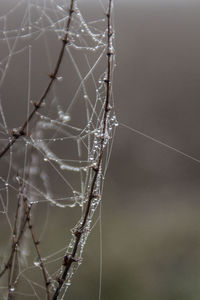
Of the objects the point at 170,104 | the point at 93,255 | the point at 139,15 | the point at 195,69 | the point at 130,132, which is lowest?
the point at 93,255

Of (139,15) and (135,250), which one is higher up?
(139,15)

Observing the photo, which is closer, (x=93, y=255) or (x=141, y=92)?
(x=93, y=255)

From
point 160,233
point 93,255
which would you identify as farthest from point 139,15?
point 93,255

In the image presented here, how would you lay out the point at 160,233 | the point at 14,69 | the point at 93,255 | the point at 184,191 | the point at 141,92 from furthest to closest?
the point at 141,92 → the point at 14,69 → the point at 184,191 → the point at 160,233 → the point at 93,255

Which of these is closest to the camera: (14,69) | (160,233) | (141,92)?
(160,233)

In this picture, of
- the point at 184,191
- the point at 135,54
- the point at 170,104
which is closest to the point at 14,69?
the point at 135,54

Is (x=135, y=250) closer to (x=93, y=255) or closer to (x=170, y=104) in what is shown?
(x=93, y=255)

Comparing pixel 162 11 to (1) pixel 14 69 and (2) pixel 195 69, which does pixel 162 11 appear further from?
(1) pixel 14 69
